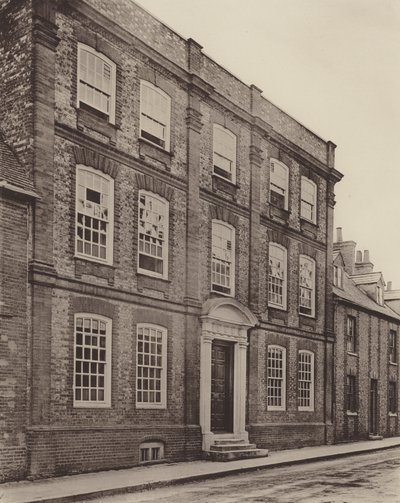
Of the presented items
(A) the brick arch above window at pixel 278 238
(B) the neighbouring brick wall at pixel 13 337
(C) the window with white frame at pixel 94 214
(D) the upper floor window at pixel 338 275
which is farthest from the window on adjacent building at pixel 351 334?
(B) the neighbouring brick wall at pixel 13 337

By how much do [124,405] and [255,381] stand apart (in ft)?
21.0

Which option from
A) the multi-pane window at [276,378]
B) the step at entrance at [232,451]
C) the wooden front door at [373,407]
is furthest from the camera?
the wooden front door at [373,407]

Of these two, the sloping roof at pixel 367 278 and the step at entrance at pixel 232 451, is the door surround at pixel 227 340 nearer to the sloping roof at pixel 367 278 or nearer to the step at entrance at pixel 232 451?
the step at entrance at pixel 232 451

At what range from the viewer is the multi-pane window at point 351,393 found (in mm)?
29995

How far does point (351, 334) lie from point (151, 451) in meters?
14.7

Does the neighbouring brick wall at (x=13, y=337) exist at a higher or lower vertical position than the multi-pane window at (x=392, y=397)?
higher

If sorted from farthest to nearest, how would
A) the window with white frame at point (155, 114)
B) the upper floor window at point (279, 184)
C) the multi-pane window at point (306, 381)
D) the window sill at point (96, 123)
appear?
the multi-pane window at point (306, 381) < the upper floor window at point (279, 184) < the window with white frame at point (155, 114) < the window sill at point (96, 123)

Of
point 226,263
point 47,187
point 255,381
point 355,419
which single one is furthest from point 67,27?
point 355,419

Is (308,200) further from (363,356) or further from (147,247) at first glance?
(147,247)

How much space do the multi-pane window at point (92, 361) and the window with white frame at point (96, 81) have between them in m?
4.92

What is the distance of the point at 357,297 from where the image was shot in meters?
33.3

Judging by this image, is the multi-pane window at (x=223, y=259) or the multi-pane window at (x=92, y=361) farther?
the multi-pane window at (x=223, y=259)

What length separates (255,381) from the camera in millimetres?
22844

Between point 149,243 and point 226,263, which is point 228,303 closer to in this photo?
point 226,263
